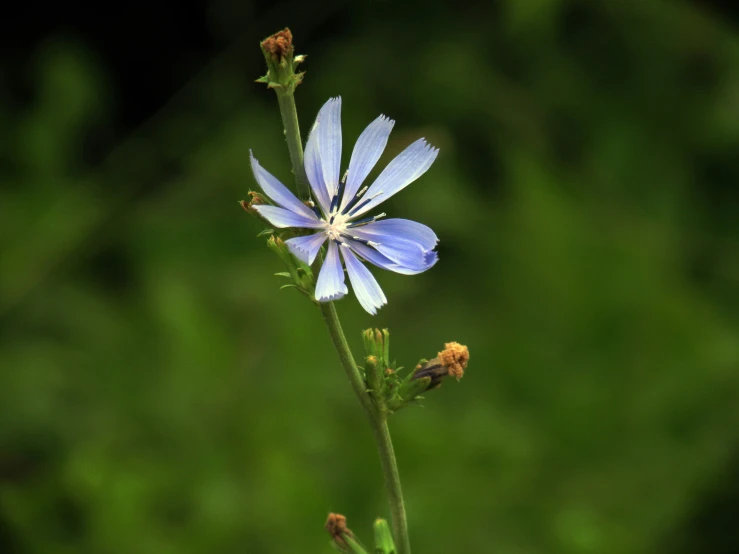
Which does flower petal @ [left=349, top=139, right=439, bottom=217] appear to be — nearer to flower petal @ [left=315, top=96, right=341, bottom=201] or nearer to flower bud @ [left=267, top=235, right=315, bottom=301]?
flower petal @ [left=315, top=96, right=341, bottom=201]

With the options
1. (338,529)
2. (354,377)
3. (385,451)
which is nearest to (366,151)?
(354,377)

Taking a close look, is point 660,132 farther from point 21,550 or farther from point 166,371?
point 21,550

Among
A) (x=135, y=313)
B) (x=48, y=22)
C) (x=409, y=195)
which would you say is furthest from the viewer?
(x=48, y=22)

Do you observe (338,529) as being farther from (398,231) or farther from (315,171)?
(315,171)

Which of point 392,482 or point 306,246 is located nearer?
point 306,246

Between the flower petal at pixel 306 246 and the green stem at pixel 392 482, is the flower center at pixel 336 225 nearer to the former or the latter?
the flower petal at pixel 306 246

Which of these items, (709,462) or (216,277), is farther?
(216,277)

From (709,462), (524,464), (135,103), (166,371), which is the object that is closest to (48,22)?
(135,103)
